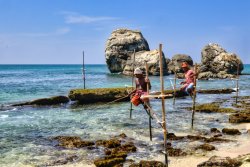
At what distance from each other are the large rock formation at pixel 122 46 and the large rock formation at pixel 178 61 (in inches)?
378

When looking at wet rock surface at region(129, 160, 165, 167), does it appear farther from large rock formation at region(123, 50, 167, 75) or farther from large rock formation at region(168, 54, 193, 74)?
large rock formation at region(168, 54, 193, 74)

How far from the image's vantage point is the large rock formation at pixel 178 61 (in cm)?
10598

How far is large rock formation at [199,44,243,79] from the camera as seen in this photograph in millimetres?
94188

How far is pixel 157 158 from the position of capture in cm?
1870

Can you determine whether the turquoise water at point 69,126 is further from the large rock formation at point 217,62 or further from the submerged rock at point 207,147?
the large rock formation at point 217,62

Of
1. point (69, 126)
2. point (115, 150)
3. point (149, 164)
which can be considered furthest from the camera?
point (69, 126)

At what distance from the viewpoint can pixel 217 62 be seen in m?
96.3

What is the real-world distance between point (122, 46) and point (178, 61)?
17.7 metres

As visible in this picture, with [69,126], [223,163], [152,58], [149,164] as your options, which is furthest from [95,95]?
[152,58]

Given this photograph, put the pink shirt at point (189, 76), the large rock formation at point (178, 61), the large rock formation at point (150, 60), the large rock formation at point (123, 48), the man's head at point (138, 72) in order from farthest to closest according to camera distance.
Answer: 1. the large rock formation at point (123, 48)
2. the large rock formation at point (178, 61)
3. the large rock formation at point (150, 60)
4. the pink shirt at point (189, 76)
5. the man's head at point (138, 72)

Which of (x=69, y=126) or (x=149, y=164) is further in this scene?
(x=69, y=126)

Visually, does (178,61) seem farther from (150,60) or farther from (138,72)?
(138,72)

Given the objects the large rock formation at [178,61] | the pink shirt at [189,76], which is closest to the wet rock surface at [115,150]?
the pink shirt at [189,76]

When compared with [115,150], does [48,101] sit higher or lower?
higher
